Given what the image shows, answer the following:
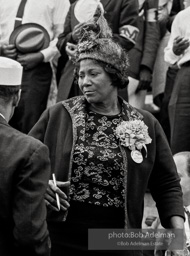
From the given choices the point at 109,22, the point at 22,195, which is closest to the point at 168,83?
the point at 109,22

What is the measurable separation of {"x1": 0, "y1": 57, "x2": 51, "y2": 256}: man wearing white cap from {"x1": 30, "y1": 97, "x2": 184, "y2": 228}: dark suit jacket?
69cm

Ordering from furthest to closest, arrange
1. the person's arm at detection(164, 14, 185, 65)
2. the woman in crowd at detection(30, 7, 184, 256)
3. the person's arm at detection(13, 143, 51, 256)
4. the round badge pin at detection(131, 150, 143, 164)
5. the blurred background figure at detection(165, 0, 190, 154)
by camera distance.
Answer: the person's arm at detection(164, 14, 185, 65), the blurred background figure at detection(165, 0, 190, 154), the round badge pin at detection(131, 150, 143, 164), the woman in crowd at detection(30, 7, 184, 256), the person's arm at detection(13, 143, 51, 256)

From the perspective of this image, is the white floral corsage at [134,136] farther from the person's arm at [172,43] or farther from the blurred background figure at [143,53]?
the blurred background figure at [143,53]

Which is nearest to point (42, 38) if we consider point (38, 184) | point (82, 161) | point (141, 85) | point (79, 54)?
point (141, 85)

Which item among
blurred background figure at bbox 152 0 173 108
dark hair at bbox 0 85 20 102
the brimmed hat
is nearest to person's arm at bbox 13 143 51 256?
dark hair at bbox 0 85 20 102

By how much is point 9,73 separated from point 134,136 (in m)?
1.07

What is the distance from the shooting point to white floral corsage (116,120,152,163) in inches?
171

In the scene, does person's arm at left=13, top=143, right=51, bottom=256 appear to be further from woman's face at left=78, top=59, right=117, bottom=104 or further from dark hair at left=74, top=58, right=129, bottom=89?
dark hair at left=74, top=58, right=129, bottom=89

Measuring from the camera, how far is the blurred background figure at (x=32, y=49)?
691 cm

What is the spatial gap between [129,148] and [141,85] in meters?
2.53

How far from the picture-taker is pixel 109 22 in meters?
6.71

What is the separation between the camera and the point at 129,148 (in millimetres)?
4367

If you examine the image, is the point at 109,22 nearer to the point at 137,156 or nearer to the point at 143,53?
the point at 143,53

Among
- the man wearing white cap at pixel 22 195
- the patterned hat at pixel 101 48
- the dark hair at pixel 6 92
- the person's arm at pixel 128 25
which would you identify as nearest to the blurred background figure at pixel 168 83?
the person's arm at pixel 128 25
